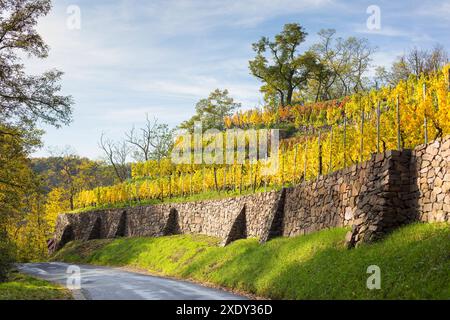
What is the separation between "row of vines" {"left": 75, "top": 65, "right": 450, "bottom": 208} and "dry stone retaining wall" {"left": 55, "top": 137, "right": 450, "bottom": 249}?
100 cm

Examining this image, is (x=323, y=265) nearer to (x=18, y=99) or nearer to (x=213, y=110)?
(x=18, y=99)

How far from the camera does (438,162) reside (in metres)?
14.0

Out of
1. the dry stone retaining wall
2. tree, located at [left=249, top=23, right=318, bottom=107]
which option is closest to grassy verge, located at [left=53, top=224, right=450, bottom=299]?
the dry stone retaining wall

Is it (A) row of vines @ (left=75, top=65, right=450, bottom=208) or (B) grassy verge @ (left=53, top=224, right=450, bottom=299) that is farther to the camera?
(A) row of vines @ (left=75, top=65, right=450, bottom=208)

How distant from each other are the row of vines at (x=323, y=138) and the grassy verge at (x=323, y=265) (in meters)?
3.70

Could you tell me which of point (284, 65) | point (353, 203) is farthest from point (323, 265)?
point (284, 65)

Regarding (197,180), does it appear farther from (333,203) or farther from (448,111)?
(448,111)

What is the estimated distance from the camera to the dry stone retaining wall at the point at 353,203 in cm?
1434

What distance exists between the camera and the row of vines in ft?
59.5

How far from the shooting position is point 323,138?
127 ft

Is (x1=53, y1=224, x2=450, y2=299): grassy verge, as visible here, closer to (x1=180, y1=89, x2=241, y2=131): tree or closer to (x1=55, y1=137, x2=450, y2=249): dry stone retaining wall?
(x1=55, y1=137, x2=450, y2=249): dry stone retaining wall

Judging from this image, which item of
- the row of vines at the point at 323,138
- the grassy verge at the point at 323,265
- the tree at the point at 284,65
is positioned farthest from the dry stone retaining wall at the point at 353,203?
the tree at the point at 284,65

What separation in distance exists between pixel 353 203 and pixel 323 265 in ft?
10.6
